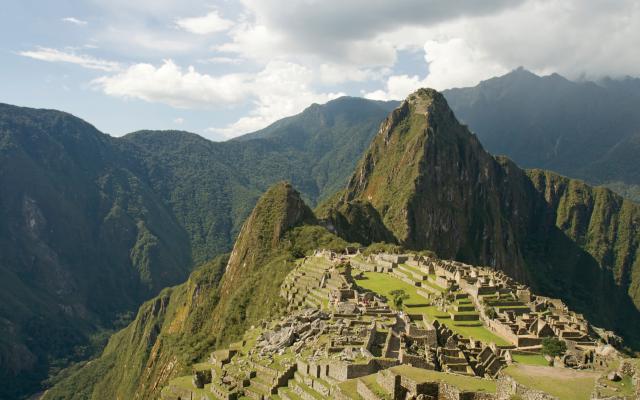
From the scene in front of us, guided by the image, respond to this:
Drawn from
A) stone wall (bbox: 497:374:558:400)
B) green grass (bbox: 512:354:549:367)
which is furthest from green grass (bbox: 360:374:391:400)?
green grass (bbox: 512:354:549:367)

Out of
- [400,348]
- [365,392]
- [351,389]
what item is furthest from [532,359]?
[365,392]

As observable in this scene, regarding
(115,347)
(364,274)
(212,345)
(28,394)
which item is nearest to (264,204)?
(212,345)

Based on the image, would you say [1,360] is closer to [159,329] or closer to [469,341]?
[159,329]

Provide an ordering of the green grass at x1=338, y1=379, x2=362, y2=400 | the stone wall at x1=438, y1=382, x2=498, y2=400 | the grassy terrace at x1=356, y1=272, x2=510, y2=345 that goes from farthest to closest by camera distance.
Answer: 1. the grassy terrace at x1=356, y1=272, x2=510, y2=345
2. the green grass at x1=338, y1=379, x2=362, y2=400
3. the stone wall at x1=438, y1=382, x2=498, y2=400

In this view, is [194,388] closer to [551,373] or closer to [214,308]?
[551,373]

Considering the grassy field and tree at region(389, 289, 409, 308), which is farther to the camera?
tree at region(389, 289, 409, 308)

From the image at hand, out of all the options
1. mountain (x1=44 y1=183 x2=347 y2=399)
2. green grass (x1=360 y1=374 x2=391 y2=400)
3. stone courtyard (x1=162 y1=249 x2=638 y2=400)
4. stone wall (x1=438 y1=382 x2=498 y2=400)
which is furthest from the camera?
mountain (x1=44 y1=183 x2=347 y2=399)

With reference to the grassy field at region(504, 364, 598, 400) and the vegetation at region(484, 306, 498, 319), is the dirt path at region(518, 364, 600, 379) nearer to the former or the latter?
the grassy field at region(504, 364, 598, 400)
